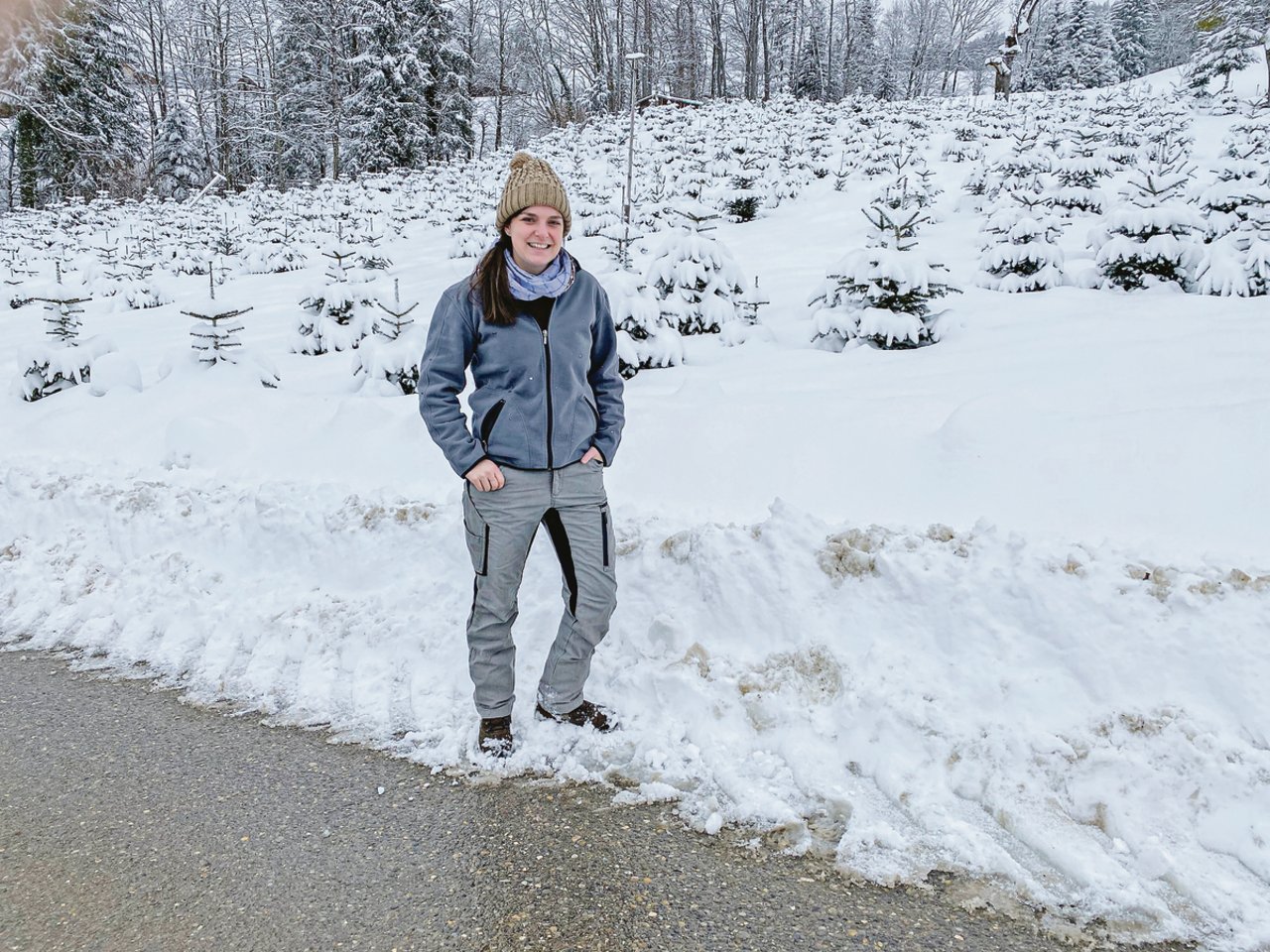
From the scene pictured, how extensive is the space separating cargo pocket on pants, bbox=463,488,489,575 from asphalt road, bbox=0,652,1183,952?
2.54 ft

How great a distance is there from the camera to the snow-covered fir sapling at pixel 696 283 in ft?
25.8

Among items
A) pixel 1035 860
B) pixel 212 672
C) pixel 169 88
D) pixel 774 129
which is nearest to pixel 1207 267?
pixel 1035 860

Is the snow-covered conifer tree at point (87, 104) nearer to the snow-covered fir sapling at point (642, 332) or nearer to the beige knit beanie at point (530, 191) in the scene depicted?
the snow-covered fir sapling at point (642, 332)

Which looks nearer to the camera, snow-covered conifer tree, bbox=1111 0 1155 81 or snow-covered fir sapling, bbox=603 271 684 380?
snow-covered fir sapling, bbox=603 271 684 380

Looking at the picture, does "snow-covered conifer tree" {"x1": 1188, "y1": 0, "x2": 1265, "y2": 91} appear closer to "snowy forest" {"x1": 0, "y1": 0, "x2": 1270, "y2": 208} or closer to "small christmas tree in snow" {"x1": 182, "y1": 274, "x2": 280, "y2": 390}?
"snowy forest" {"x1": 0, "y1": 0, "x2": 1270, "y2": 208}

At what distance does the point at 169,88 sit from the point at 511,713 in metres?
46.7

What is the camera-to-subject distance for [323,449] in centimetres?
573

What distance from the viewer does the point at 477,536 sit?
2789mm

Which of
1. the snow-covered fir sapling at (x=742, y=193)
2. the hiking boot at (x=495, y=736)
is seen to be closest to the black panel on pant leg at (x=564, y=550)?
the hiking boot at (x=495, y=736)

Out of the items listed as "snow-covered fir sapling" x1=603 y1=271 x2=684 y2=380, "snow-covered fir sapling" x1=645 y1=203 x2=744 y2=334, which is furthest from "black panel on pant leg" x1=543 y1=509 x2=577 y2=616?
"snow-covered fir sapling" x1=645 y1=203 x2=744 y2=334

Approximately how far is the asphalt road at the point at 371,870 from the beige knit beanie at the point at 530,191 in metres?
2.00

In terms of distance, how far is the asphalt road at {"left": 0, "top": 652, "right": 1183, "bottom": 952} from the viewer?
6.77 ft

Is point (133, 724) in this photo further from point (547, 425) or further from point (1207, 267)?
point (1207, 267)

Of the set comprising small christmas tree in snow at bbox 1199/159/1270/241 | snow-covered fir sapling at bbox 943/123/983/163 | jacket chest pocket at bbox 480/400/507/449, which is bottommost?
jacket chest pocket at bbox 480/400/507/449
